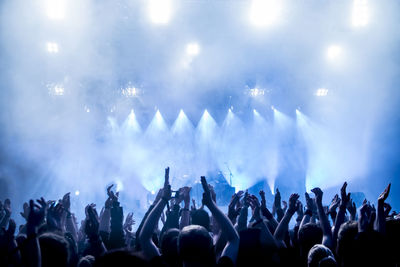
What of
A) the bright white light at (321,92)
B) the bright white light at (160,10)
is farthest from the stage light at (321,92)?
the bright white light at (160,10)

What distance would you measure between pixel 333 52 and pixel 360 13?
3.07 meters

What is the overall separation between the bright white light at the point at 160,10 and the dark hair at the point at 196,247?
1178 cm

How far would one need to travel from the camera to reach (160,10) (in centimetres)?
1192

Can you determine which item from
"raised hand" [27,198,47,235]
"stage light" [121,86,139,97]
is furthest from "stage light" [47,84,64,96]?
"raised hand" [27,198,47,235]

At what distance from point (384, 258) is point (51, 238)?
272cm

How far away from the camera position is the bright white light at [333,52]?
46.3ft

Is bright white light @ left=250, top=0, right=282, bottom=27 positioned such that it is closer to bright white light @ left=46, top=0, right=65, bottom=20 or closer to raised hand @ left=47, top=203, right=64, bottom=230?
bright white light @ left=46, top=0, right=65, bottom=20

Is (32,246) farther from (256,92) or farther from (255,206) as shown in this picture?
(256,92)

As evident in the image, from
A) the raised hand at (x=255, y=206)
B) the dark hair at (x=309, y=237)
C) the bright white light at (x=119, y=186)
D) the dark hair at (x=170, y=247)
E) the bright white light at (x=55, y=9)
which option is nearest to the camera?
the dark hair at (x=170, y=247)

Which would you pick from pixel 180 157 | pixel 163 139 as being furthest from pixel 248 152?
pixel 163 139

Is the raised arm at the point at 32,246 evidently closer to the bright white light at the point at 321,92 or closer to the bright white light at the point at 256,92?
the bright white light at the point at 321,92

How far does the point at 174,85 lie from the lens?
19.8 metres

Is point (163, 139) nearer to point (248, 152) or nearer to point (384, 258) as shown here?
point (248, 152)

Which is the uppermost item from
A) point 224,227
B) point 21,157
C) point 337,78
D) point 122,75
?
point 122,75
